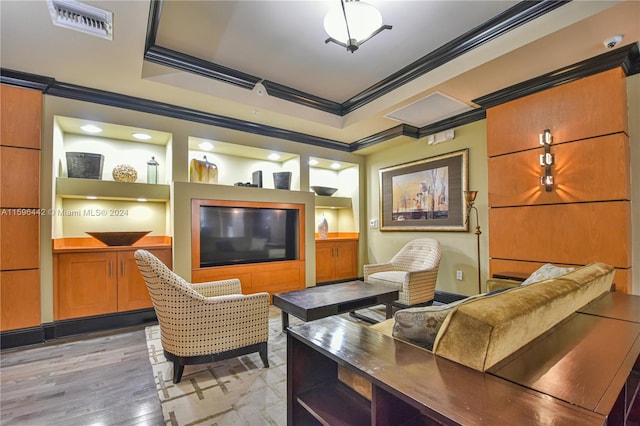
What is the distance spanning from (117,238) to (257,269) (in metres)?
1.70

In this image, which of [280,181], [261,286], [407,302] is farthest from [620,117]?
[261,286]

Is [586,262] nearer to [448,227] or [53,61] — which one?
[448,227]

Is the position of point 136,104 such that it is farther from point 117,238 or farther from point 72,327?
point 72,327

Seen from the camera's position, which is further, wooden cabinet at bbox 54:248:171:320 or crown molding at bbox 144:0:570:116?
wooden cabinet at bbox 54:248:171:320

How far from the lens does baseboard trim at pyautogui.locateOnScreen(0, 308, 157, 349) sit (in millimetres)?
2713

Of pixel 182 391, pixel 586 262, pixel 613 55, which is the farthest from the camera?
pixel 586 262

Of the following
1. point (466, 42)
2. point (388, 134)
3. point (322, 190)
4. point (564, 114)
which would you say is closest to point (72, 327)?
point (322, 190)

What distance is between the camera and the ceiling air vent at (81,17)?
197cm

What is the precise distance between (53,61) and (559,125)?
15.4 ft

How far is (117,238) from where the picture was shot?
126 inches

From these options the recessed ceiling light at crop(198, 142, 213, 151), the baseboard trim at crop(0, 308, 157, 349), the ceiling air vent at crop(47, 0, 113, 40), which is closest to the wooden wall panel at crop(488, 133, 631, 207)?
the recessed ceiling light at crop(198, 142, 213, 151)

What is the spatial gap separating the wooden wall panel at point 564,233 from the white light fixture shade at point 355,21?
2371 millimetres

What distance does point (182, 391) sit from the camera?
1984 millimetres

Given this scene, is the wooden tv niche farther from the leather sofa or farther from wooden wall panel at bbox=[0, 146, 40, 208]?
the leather sofa
